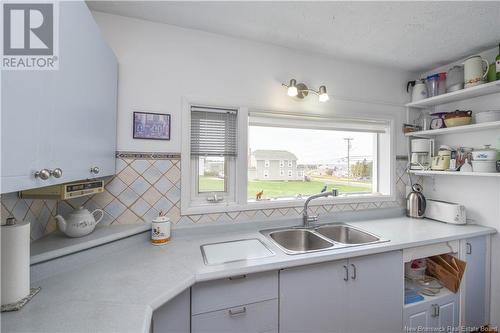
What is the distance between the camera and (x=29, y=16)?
628 millimetres

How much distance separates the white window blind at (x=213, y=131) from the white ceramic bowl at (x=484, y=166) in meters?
1.87

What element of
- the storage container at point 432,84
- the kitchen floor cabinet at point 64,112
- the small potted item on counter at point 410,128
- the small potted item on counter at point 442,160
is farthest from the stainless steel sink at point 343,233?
the kitchen floor cabinet at point 64,112

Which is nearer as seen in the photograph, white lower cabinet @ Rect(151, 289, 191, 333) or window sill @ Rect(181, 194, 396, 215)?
white lower cabinet @ Rect(151, 289, 191, 333)

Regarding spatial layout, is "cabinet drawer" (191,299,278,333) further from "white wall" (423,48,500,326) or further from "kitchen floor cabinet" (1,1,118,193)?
"white wall" (423,48,500,326)

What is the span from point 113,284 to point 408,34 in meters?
2.37

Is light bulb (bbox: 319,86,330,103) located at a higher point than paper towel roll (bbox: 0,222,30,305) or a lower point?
higher

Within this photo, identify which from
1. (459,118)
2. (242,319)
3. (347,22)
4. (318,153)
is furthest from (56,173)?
(459,118)

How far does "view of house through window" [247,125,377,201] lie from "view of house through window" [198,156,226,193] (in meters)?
0.25

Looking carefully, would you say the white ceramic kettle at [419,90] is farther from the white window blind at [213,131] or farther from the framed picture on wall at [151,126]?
the framed picture on wall at [151,126]

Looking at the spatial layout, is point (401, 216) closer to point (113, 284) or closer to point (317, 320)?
point (317, 320)

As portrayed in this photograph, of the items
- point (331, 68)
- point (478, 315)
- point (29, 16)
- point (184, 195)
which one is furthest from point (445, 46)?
point (29, 16)

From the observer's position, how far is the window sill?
1.60 metres

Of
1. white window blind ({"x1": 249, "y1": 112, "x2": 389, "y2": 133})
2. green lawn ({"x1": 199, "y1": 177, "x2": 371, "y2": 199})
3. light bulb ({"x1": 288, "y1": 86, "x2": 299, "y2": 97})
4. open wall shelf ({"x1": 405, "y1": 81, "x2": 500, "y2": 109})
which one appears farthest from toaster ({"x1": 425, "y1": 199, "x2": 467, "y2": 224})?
light bulb ({"x1": 288, "y1": 86, "x2": 299, "y2": 97})

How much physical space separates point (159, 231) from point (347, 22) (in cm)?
186
